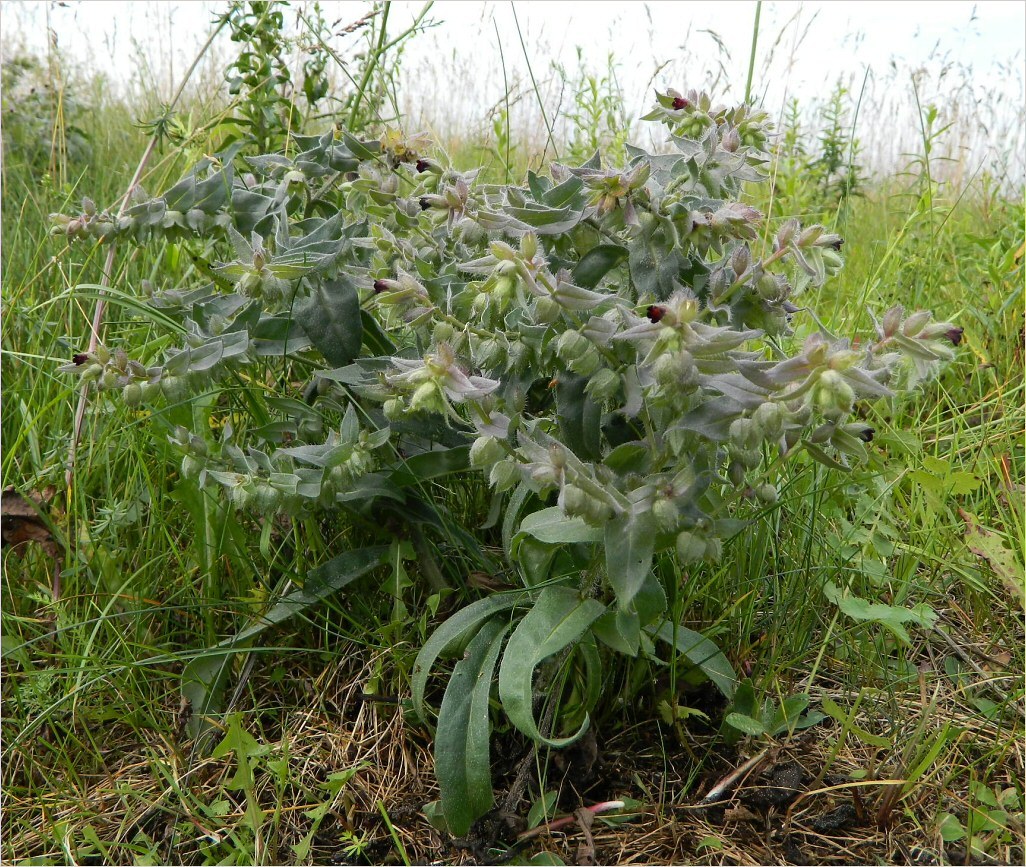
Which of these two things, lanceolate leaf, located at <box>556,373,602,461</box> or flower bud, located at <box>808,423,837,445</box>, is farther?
lanceolate leaf, located at <box>556,373,602,461</box>

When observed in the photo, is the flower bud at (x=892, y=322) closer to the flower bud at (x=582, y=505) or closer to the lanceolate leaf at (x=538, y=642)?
the flower bud at (x=582, y=505)

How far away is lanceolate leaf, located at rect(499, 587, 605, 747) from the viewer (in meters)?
1.32

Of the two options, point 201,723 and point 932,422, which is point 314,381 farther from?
point 932,422

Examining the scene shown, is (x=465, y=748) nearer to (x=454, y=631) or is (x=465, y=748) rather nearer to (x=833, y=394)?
(x=454, y=631)

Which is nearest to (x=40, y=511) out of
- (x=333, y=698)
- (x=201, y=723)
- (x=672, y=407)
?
(x=201, y=723)

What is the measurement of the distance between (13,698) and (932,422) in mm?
2519

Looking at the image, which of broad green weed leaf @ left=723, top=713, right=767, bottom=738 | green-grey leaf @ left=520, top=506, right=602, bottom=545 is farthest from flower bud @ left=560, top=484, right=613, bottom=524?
broad green weed leaf @ left=723, top=713, right=767, bottom=738

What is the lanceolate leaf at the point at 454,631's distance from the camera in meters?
1.50

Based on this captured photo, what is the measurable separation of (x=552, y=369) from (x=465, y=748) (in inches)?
25.4

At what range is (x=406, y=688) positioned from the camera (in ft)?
5.79

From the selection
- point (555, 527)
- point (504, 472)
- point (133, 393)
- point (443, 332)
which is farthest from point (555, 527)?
point (133, 393)

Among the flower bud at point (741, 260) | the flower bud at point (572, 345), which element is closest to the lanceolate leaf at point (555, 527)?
the flower bud at point (572, 345)

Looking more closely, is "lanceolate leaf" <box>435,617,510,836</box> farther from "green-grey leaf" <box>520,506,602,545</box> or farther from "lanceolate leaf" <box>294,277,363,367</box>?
"lanceolate leaf" <box>294,277,363,367</box>

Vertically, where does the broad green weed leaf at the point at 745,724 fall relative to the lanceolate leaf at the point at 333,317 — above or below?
below
